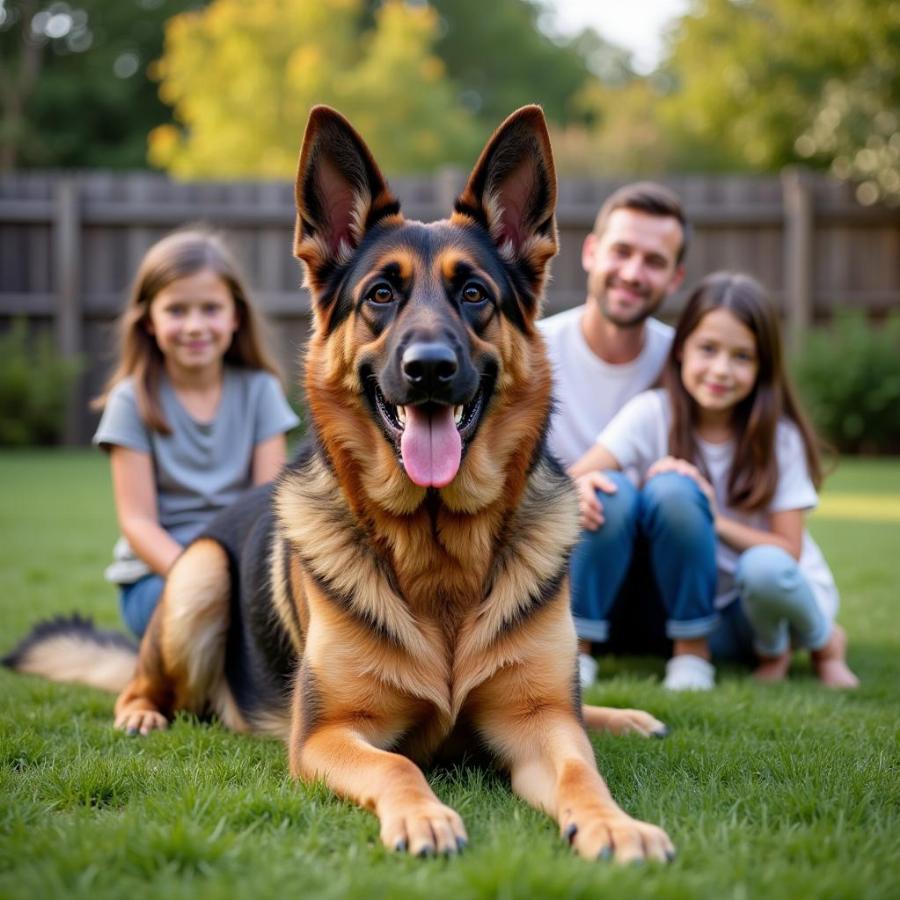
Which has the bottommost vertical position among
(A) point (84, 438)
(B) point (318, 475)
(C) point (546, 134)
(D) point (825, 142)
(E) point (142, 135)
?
(A) point (84, 438)

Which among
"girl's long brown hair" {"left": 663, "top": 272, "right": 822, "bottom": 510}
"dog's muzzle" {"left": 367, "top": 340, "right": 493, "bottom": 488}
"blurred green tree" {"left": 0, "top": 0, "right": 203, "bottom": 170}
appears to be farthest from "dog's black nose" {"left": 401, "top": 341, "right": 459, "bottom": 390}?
"blurred green tree" {"left": 0, "top": 0, "right": 203, "bottom": 170}

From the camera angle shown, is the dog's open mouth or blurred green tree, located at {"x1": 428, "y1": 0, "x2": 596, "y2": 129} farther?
blurred green tree, located at {"x1": 428, "y1": 0, "x2": 596, "y2": 129}

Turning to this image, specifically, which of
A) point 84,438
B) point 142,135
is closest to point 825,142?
point 84,438

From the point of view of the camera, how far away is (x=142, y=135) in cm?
3344

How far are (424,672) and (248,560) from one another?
1.11 metres

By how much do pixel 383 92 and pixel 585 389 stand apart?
19.9 m

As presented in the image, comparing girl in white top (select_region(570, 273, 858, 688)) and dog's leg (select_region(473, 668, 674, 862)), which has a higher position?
girl in white top (select_region(570, 273, 858, 688))

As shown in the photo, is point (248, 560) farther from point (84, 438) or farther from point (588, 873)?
point (84, 438)

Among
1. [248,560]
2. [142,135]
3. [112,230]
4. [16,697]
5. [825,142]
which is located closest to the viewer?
[248,560]

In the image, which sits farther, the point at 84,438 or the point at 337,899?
the point at 84,438

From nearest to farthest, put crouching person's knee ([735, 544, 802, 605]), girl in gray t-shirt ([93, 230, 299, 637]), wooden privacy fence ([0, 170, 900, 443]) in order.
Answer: crouching person's knee ([735, 544, 802, 605]), girl in gray t-shirt ([93, 230, 299, 637]), wooden privacy fence ([0, 170, 900, 443])

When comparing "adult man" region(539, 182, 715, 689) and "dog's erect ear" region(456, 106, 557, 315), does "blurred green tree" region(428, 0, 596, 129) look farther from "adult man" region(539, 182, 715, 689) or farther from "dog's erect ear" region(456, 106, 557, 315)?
"dog's erect ear" region(456, 106, 557, 315)

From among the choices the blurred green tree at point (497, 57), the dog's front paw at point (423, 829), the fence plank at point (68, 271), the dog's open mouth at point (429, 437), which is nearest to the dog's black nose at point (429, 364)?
the dog's open mouth at point (429, 437)

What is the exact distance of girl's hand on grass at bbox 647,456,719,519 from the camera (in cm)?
439
